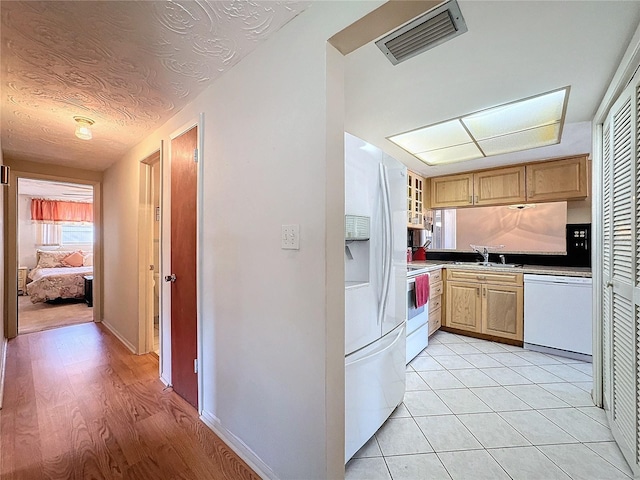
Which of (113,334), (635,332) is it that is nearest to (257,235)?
(635,332)

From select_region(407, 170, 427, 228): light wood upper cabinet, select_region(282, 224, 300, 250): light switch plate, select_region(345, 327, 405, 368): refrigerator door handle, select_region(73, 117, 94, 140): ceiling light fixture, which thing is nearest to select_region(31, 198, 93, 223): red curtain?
select_region(73, 117, 94, 140): ceiling light fixture

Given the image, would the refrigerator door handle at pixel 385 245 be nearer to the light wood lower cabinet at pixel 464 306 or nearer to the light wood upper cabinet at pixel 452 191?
the light wood lower cabinet at pixel 464 306

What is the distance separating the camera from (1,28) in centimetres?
126

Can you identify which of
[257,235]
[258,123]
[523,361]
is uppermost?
[258,123]

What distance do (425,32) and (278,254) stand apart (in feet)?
4.13

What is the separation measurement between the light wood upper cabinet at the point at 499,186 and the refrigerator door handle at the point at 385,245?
8.73 feet

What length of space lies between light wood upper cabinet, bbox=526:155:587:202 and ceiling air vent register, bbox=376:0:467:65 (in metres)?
2.77

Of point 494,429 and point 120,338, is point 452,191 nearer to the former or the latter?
point 494,429

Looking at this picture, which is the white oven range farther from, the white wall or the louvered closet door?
the white wall

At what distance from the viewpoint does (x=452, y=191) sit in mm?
3957

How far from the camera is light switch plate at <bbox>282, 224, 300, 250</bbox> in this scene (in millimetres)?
1225

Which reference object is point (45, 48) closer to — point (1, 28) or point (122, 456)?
point (1, 28)

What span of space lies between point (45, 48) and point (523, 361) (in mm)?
4294

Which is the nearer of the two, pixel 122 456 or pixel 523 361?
pixel 122 456
